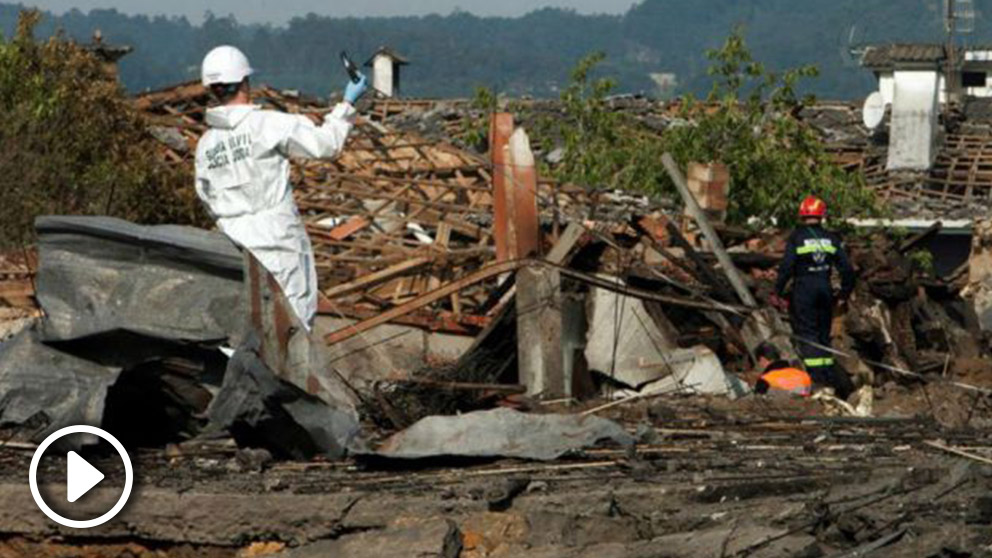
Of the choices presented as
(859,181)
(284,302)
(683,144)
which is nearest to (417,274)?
(284,302)

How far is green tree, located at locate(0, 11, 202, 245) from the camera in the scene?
804 inches

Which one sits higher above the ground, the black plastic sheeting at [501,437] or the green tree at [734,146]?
the black plastic sheeting at [501,437]

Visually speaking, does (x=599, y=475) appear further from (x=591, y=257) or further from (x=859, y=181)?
(x=859, y=181)

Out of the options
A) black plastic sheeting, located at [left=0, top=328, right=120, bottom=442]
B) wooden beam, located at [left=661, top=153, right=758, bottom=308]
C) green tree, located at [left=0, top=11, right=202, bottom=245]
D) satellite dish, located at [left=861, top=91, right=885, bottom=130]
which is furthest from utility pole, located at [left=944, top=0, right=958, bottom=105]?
black plastic sheeting, located at [left=0, top=328, right=120, bottom=442]

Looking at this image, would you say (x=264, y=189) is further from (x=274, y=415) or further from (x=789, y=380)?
(x=789, y=380)

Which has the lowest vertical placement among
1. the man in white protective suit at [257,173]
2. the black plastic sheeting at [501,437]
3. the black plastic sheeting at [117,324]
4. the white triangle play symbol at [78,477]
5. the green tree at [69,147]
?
the green tree at [69,147]

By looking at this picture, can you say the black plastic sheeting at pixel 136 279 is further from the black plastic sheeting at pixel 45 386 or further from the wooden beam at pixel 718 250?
the wooden beam at pixel 718 250

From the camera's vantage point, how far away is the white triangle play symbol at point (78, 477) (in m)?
8.73

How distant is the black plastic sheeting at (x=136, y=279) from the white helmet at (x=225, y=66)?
2.71 ft

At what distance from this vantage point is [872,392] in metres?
14.6

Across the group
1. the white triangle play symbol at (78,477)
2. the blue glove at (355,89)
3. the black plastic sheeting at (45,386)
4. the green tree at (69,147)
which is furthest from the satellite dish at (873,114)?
the white triangle play symbol at (78,477)

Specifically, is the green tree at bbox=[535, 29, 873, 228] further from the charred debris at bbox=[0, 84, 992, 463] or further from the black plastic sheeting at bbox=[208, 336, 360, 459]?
the black plastic sheeting at bbox=[208, 336, 360, 459]

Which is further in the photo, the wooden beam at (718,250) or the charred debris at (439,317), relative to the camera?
the wooden beam at (718,250)

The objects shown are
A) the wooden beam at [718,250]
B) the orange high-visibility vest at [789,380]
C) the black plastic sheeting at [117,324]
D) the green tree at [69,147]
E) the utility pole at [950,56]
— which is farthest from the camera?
the utility pole at [950,56]
